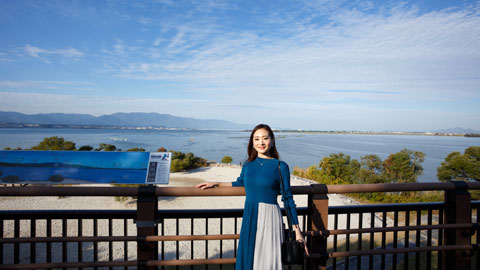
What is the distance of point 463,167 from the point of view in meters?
16.8

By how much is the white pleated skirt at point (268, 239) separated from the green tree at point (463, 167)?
19.4 meters

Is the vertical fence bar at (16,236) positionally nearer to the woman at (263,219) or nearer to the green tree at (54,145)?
the woman at (263,219)

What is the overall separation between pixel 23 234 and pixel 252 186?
840 cm

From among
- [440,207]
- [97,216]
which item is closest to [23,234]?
[97,216]

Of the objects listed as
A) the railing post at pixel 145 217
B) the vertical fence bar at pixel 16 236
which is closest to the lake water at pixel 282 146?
the railing post at pixel 145 217

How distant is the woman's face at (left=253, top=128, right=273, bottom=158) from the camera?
6.19 ft

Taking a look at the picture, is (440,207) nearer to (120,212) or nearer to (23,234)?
(120,212)

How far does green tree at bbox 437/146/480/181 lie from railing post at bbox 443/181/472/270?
59.3 feet

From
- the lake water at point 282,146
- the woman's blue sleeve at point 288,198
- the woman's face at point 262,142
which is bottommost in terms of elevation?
the lake water at point 282,146

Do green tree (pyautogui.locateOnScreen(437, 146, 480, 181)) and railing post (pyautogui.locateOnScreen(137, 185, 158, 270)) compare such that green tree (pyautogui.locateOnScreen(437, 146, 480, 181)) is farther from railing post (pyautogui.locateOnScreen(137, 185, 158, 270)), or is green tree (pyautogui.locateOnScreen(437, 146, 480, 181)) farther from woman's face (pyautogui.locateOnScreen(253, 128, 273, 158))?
railing post (pyautogui.locateOnScreen(137, 185, 158, 270))

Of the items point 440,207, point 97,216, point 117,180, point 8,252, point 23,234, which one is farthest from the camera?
point 23,234

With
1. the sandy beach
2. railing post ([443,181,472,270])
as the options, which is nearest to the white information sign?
the sandy beach

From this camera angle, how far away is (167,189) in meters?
1.79

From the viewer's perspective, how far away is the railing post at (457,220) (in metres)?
2.11
